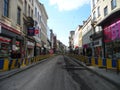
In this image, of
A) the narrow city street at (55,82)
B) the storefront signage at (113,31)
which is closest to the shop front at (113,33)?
the storefront signage at (113,31)

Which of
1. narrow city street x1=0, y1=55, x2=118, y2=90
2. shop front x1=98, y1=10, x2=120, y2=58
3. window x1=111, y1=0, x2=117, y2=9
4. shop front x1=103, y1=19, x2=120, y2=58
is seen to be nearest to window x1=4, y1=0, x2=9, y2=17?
narrow city street x1=0, y1=55, x2=118, y2=90

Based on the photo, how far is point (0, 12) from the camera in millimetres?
21906

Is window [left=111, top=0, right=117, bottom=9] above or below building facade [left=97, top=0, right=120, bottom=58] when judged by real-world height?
above

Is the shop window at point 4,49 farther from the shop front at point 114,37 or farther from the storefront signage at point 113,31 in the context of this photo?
the storefront signage at point 113,31

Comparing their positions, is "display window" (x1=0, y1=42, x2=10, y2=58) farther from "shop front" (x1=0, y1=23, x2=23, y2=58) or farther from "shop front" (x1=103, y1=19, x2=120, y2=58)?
"shop front" (x1=103, y1=19, x2=120, y2=58)

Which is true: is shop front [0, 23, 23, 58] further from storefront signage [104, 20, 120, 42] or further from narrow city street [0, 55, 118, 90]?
storefront signage [104, 20, 120, 42]

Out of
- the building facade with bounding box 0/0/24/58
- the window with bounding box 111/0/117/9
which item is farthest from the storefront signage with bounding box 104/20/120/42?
the building facade with bounding box 0/0/24/58

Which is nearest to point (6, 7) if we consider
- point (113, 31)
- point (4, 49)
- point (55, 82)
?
point (4, 49)

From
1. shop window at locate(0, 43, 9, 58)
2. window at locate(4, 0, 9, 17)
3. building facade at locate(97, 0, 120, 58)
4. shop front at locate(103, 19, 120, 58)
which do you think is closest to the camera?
shop window at locate(0, 43, 9, 58)

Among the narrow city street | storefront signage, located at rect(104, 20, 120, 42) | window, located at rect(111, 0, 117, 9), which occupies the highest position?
window, located at rect(111, 0, 117, 9)

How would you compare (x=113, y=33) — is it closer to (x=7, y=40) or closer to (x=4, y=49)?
(x=7, y=40)

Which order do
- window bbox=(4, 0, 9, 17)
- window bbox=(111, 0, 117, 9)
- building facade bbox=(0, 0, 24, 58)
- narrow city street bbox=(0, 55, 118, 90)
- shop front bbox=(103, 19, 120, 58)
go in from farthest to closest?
window bbox=(111, 0, 117, 9) → shop front bbox=(103, 19, 120, 58) → window bbox=(4, 0, 9, 17) → building facade bbox=(0, 0, 24, 58) → narrow city street bbox=(0, 55, 118, 90)

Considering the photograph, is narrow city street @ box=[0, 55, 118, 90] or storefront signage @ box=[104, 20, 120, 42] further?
storefront signage @ box=[104, 20, 120, 42]

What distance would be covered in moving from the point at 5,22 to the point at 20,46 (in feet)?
30.2
